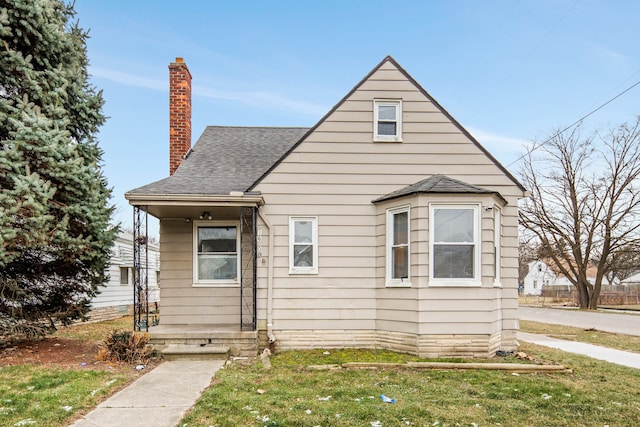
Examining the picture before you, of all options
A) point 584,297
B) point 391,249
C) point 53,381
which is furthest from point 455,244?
point 584,297

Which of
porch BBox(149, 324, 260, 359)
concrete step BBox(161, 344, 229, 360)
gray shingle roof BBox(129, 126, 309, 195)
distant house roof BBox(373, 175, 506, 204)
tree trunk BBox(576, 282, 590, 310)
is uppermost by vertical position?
gray shingle roof BBox(129, 126, 309, 195)

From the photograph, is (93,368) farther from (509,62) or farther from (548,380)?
(509,62)

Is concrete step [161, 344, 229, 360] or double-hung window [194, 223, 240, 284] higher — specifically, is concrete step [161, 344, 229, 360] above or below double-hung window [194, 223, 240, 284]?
below

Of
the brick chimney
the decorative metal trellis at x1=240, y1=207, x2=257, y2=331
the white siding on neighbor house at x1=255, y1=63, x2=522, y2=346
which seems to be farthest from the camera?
the brick chimney

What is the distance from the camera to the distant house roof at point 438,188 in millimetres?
7574

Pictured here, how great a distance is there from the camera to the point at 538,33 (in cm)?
1377

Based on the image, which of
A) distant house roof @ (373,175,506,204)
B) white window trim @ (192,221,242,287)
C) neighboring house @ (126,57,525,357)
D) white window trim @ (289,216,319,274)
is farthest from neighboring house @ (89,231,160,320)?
distant house roof @ (373,175,506,204)

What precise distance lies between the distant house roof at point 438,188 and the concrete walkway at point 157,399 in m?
4.34

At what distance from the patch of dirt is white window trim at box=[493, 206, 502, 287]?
6.38 meters

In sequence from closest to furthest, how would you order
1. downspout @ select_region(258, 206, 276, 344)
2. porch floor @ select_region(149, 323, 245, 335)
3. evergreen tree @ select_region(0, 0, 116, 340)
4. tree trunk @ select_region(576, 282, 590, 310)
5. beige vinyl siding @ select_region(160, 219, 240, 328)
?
evergreen tree @ select_region(0, 0, 116, 340)
porch floor @ select_region(149, 323, 245, 335)
downspout @ select_region(258, 206, 276, 344)
beige vinyl siding @ select_region(160, 219, 240, 328)
tree trunk @ select_region(576, 282, 590, 310)

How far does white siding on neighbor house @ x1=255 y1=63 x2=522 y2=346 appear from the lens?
8.42m

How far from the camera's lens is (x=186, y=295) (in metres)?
9.08

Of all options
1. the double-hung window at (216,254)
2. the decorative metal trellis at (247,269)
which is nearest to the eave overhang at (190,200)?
the decorative metal trellis at (247,269)

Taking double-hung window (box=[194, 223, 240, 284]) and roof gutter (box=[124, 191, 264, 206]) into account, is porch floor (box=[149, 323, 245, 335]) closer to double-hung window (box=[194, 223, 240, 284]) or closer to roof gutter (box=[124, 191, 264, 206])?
double-hung window (box=[194, 223, 240, 284])
